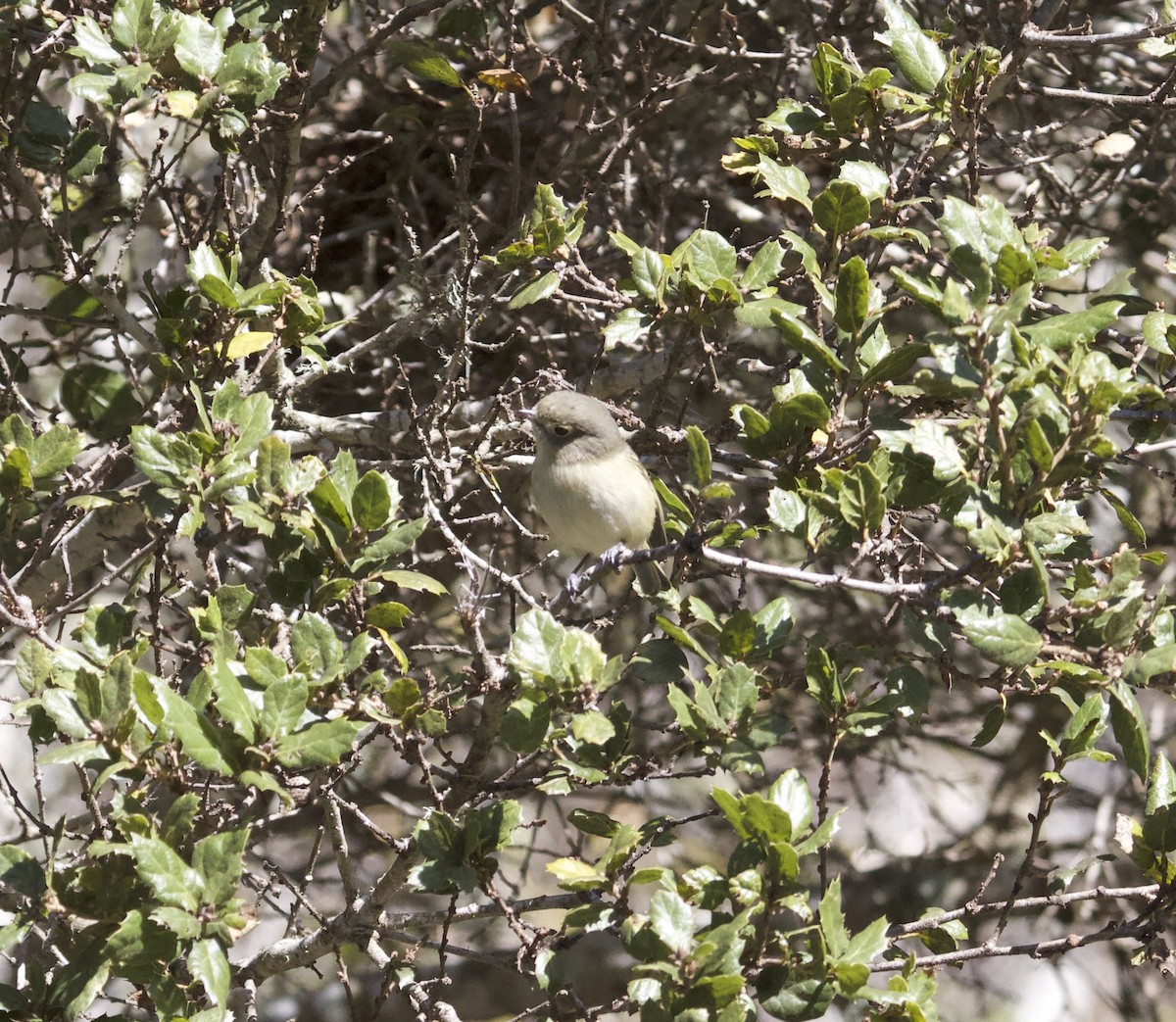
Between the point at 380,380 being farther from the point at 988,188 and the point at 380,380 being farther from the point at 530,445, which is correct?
the point at 988,188

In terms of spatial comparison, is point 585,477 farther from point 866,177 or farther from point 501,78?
point 866,177

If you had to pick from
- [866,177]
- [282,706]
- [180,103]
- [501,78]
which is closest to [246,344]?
[180,103]

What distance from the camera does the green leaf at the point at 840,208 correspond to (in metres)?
2.79

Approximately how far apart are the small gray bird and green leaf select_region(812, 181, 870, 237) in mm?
1106

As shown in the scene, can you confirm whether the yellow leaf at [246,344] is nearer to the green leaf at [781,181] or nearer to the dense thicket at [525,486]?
the dense thicket at [525,486]

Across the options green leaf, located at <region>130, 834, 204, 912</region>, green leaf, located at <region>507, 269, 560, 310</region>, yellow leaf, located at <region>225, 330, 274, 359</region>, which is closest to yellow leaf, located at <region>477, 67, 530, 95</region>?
green leaf, located at <region>507, 269, 560, 310</region>

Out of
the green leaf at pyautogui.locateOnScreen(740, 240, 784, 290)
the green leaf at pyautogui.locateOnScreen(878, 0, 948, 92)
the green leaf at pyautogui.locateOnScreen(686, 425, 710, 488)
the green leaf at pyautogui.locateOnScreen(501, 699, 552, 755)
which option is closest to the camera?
the green leaf at pyautogui.locateOnScreen(501, 699, 552, 755)

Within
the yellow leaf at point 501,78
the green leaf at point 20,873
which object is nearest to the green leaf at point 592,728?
the green leaf at point 20,873

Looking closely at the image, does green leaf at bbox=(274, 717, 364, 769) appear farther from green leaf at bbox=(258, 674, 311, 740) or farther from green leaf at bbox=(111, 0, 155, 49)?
green leaf at bbox=(111, 0, 155, 49)

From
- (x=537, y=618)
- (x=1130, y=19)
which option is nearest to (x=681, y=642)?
(x=537, y=618)

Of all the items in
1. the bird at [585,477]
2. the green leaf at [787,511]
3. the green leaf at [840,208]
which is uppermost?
the green leaf at [840,208]

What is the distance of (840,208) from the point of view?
282 centimetres

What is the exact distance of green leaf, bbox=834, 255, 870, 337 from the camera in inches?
99.6

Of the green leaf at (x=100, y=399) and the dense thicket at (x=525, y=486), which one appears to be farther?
the green leaf at (x=100, y=399)
